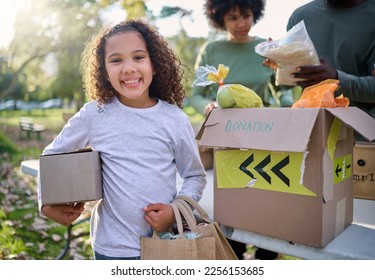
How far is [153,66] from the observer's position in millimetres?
1299

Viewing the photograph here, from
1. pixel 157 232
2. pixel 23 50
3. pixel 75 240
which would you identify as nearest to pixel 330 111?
pixel 157 232

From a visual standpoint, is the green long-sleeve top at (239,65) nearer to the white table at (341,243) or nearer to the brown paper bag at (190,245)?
the white table at (341,243)

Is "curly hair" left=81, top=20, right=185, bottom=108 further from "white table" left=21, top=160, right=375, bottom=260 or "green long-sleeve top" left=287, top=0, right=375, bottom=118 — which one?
"green long-sleeve top" left=287, top=0, right=375, bottom=118

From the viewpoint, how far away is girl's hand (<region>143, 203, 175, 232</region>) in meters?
1.11

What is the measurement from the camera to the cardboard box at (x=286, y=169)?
96 centimetres

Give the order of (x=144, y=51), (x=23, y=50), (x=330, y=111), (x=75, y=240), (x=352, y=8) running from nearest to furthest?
1. (x=330, y=111)
2. (x=144, y=51)
3. (x=352, y=8)
4. (x=75, y=240)
5. (x=23, y=50)

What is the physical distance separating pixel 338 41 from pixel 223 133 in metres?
0.81

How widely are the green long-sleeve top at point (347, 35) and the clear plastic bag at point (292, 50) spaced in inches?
13.6

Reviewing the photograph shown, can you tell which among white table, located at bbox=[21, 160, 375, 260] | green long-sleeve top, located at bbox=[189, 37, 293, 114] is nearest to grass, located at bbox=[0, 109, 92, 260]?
green long-sleeve top, located at bbox=[189, 37, 293, 114]

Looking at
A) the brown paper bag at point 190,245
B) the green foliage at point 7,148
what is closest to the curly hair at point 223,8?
the brown paper bag at point 190,245

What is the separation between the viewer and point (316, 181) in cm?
97

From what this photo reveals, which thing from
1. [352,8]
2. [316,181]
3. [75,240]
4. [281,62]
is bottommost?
[75,240]

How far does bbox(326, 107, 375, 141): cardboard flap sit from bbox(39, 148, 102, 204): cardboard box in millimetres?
637
